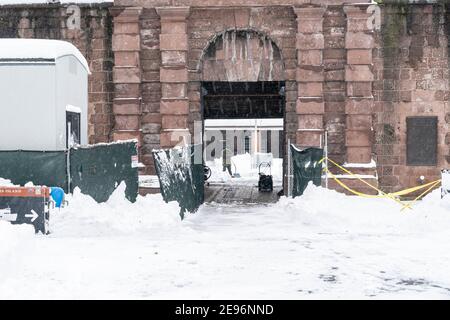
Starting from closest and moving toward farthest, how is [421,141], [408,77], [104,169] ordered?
[104,169] < [408,77] < [421,141]

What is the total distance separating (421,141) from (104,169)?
932 centimetres

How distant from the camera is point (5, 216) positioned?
1048cm

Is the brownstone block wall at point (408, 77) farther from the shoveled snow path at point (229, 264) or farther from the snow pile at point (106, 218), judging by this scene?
the snow pile at point (106, 218)

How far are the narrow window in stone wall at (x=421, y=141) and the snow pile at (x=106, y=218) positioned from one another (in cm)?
830

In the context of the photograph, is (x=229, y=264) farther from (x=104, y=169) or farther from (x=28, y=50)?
(x=28, y=50)

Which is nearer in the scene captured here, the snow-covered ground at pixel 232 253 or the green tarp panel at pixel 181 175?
the snow-covered ground at pixel 232 253

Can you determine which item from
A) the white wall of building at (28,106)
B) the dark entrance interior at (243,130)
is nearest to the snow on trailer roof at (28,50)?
the white wall of building at (28,106)

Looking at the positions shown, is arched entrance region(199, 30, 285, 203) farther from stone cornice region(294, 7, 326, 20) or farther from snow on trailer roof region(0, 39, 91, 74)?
snow on trailer roof region(0, 39, 91, 74)

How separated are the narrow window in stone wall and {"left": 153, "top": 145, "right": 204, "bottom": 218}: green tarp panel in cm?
605

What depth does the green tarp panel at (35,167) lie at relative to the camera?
11641 millimetres

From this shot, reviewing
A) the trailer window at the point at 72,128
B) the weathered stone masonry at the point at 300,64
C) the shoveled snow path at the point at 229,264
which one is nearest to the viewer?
the shoveled snow path at the point at 229,264

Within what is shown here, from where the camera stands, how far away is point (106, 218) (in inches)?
452

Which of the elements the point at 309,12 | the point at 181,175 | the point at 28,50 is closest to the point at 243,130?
the point at 309,12
